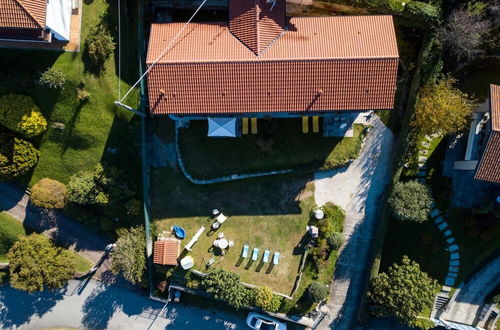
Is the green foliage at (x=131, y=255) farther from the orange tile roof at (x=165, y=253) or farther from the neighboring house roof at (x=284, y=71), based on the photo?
the neighboring house roof at (x=284, y=71)

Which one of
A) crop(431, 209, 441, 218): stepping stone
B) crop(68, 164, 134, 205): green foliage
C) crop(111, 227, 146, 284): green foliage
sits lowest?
crop(111, 227, 146, 284): green foliage

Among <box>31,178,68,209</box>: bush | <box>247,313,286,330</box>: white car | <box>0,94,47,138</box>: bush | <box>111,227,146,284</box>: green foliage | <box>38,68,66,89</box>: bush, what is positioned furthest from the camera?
<box>247,313,286,330</box>: white car

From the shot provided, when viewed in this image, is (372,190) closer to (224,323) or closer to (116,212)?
(224,323)

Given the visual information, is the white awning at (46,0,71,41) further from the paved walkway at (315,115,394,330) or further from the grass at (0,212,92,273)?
the paved walkway at (315,115,394,330)

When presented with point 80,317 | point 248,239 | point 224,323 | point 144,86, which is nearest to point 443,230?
point 248,239

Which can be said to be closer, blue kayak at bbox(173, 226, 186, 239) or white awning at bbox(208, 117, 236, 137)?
white awning at bbox(208, 117, 236, 137)

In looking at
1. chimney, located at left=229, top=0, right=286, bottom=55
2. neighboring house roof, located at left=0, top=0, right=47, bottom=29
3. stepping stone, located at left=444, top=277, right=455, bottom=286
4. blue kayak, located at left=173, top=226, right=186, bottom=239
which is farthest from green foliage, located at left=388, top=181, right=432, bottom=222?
neighboring house roof, located at left=0, top=0, right=47, bottom=29

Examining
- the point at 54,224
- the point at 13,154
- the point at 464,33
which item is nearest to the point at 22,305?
the point at 54,224
